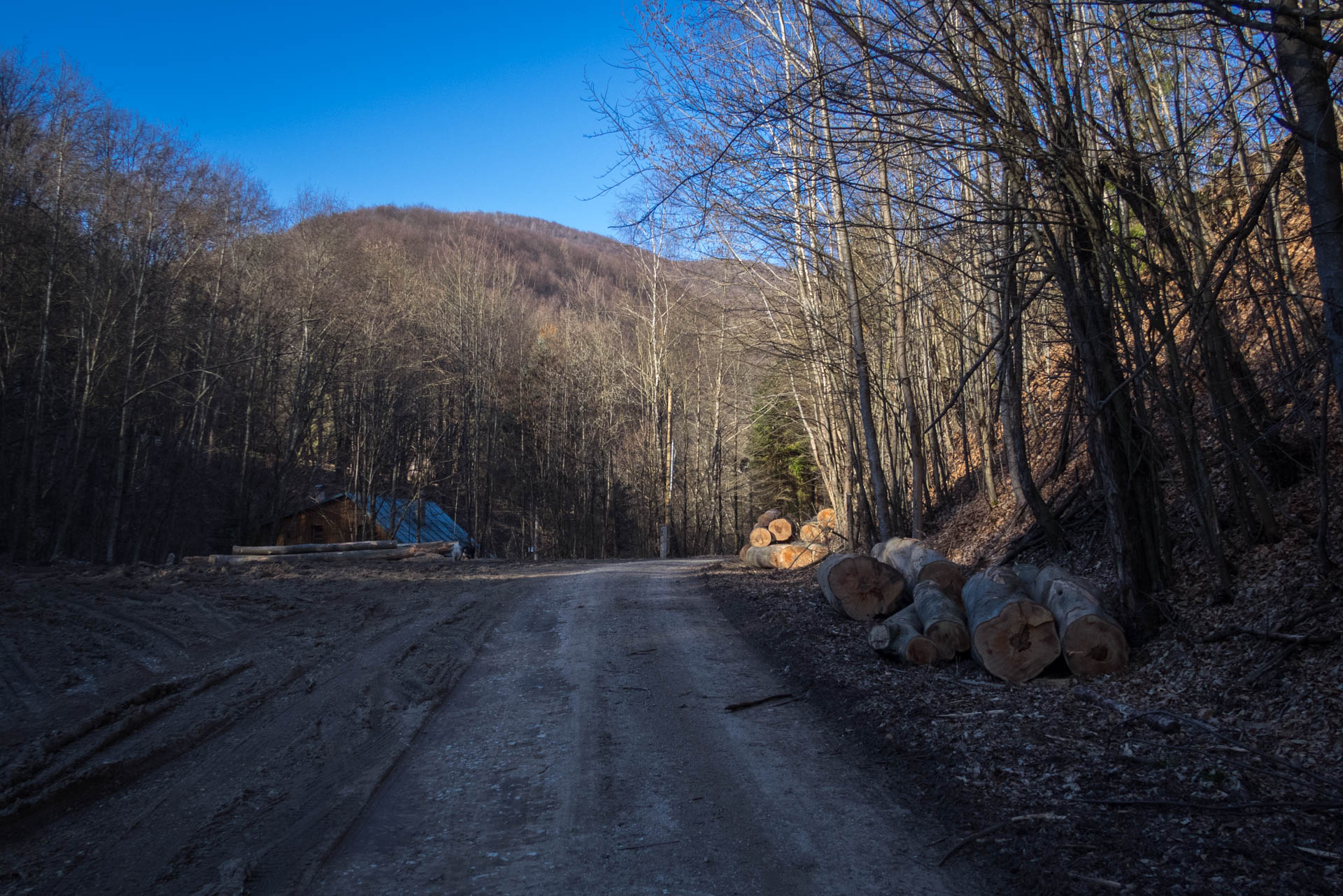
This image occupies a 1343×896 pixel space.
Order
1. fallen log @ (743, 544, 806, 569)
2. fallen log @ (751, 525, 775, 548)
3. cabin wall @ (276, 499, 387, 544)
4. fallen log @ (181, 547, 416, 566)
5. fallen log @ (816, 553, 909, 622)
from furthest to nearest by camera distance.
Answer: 1. cabin wall @ (276, 499, 387, 544)
2. fallen log @ (751, 525, 775, 548)
3. fallen log @ (181, 547, 416, 566)
4. fallen log @ (743, 544, 806, 569)
5. fallen log @ (816, 553, 909, 622)

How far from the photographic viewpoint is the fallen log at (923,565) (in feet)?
25.7

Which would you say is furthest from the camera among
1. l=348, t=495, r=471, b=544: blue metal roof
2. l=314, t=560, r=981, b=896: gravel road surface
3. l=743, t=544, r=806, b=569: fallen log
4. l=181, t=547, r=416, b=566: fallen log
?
l=348, t=495, r=471, b=544: blue metal roof

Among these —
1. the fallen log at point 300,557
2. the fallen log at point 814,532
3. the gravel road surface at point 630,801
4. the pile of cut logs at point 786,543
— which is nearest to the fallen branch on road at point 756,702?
the gravel road surface at point 630,801

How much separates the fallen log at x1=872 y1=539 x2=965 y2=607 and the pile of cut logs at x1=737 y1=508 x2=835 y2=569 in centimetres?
440

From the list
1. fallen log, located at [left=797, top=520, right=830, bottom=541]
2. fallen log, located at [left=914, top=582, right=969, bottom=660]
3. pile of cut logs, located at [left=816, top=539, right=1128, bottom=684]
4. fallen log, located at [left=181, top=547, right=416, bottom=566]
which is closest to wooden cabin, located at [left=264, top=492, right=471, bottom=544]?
fallen log, located at [left=181, top=547, right=416, bottom=566]

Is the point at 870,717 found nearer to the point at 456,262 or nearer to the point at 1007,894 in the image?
the point at 1007,894

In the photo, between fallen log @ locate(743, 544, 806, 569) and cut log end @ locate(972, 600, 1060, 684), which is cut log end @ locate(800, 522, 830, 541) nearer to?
fallen log @ locate(743, 544, 806, 569)

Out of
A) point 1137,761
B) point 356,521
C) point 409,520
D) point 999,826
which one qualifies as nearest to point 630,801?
point 999,826

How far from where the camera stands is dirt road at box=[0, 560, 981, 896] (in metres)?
3.50

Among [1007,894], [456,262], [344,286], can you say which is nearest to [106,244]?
[344,286]

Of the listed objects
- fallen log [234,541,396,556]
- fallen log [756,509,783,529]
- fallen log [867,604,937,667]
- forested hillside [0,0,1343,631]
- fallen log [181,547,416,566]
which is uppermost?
forested hillside [0,0,1343,631]

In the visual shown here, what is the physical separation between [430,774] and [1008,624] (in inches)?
173

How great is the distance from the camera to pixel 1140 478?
639 cm

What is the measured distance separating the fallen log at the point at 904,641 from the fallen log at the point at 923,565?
1.96 ft
